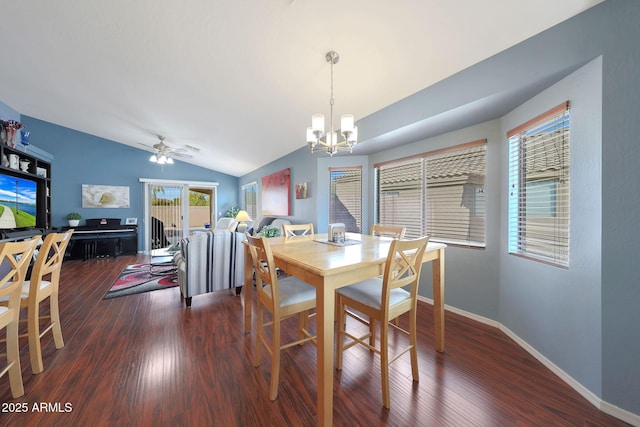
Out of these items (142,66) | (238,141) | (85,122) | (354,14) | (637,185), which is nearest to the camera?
(637,185)

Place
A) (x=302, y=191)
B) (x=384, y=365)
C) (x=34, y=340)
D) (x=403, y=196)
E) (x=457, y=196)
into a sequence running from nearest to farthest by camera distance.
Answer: (x=384, y=365), (x=34, y=340), (x=457, y=196), (x=403, y=196), (x=302, y=191)

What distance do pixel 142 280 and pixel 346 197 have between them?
12.0 ft

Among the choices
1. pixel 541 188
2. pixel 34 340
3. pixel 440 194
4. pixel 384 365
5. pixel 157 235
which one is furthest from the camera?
pixel 157 235

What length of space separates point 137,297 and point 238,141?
121 inches

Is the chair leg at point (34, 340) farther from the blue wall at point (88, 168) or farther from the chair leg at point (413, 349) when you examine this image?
the blue wall at point (88, 168)

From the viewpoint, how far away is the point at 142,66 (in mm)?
2568

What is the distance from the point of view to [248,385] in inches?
59.2

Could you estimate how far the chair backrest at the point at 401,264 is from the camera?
4.37 feet

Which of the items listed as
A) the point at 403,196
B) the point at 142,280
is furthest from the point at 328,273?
the point at 142,280

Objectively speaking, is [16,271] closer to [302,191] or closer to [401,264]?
[401,264]

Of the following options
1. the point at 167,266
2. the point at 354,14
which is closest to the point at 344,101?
the point at 354,14

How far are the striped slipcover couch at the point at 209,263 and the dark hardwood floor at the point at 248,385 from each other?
54 centimetres

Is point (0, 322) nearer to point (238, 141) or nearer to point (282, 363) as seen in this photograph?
point (282, 363)

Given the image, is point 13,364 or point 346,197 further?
point 346,197
